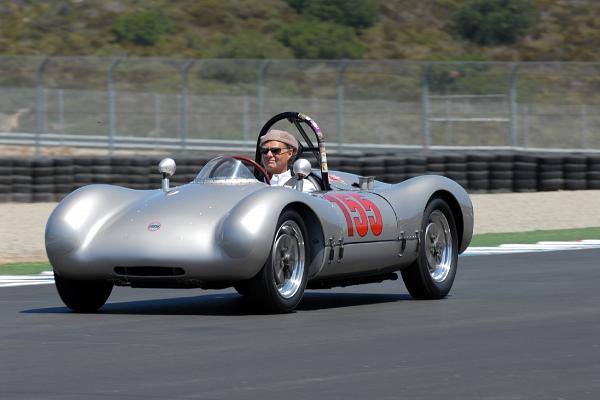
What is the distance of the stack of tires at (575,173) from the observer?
2555 cm

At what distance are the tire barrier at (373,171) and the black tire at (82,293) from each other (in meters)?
14.3

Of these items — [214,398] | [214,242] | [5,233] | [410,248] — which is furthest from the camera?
[5,233]

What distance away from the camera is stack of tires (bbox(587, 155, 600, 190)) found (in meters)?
25.5

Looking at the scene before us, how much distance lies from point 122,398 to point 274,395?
0.62 meters

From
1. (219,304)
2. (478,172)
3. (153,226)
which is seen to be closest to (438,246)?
(219,304)

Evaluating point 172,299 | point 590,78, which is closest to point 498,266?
point 172,299

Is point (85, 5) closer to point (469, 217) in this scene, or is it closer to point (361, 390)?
point (469, 217)

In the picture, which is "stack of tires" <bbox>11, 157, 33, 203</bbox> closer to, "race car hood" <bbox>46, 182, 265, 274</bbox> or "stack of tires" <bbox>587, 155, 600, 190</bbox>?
"stack of tires" <bbox>587, 155, 600, 190</bbox>

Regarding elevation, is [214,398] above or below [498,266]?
above

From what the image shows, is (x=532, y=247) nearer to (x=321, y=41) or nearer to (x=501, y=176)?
(x=501, y=176)

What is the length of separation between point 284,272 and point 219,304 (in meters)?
1.03

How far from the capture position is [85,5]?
5728 centimetres

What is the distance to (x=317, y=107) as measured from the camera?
106 feet

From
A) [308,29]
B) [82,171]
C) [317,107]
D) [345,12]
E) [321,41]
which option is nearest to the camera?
[82,171]
